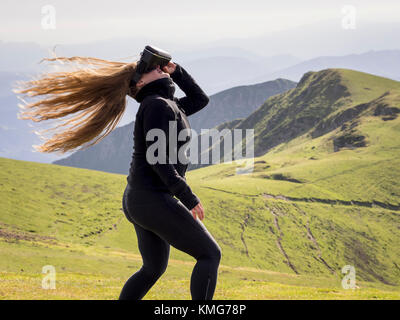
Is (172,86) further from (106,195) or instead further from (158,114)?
(106,195)

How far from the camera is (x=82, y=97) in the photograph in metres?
6.86

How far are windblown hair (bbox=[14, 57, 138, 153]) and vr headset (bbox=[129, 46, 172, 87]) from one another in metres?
0.09

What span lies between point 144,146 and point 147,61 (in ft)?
4.36

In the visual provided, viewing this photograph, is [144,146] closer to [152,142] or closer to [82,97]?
[152,142]

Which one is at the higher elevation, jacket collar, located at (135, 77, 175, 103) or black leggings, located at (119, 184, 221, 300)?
jacket collar, located at (135, 77, 175, 103)

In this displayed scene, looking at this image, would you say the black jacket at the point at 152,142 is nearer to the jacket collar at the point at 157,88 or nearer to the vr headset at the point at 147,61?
the jacket collar at the point at 157,88

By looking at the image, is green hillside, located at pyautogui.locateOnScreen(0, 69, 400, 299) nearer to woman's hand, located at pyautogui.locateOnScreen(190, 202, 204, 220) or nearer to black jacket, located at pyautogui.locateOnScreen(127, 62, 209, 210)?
black jacket, located at pyautogui.locateOnScreen(127, 62, 209, 210)

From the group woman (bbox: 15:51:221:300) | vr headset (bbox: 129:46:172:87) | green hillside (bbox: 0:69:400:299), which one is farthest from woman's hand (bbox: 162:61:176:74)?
green hillside (bbox: 0:69:400:299)

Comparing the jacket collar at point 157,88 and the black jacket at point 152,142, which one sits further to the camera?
the jacket collar at point 157,88

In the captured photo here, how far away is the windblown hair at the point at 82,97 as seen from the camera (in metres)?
6.77

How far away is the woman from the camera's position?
6293mm

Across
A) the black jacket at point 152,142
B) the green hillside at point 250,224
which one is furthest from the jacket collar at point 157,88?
the green hillside at point 250,224

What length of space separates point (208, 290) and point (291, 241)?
109 m

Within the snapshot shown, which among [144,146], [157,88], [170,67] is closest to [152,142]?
[144,146]
